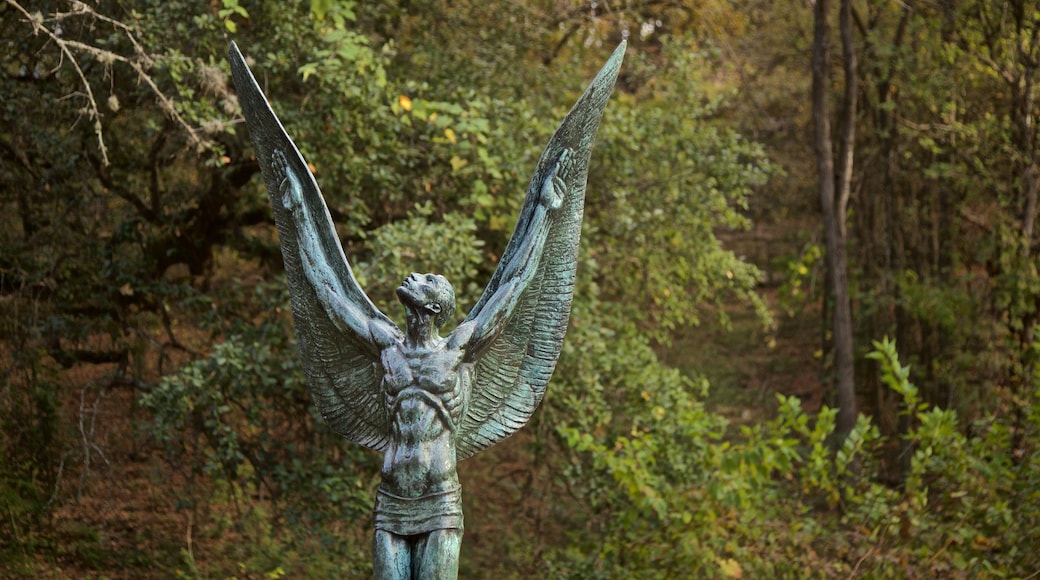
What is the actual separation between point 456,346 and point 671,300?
6.02 meters

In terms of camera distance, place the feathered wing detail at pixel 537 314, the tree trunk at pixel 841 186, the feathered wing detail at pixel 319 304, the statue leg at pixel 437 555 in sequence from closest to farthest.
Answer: the statue leg at pixel 437 555, the feathered wing detail at pixel 319 304, the feathered wing detail at pixel 537 314, the tree trunk at pixel 841 186

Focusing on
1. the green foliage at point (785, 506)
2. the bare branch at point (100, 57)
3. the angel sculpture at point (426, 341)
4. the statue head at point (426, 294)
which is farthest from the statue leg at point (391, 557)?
the green foliage at point (785, 506)

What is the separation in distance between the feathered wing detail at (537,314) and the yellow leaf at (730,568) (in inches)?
163

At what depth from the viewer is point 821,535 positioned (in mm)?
8711

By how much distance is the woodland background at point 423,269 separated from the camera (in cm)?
814

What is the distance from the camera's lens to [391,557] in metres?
4.30

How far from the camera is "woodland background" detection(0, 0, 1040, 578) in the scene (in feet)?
26.7

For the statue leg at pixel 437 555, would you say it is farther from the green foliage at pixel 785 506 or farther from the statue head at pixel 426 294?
the green foliage at pixel 785 506

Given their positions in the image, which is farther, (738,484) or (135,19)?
(738,484)

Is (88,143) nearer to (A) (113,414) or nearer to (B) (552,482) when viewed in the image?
(A) (113,414)

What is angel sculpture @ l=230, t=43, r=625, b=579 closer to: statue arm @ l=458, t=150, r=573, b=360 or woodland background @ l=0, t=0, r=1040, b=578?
statue arm @ l=458, t=150, r=573, b=360

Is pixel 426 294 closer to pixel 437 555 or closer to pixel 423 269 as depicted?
pixel 437 555

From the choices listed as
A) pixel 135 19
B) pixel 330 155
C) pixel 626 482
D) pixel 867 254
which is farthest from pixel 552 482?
pixel 867 254

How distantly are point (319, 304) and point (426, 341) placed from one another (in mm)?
440
